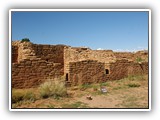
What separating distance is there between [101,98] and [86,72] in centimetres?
157

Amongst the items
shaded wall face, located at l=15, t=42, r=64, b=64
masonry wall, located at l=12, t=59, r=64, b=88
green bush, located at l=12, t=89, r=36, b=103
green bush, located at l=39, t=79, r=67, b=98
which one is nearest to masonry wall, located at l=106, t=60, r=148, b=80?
masonry wall, located at l=12, t=59, r=64, b=88

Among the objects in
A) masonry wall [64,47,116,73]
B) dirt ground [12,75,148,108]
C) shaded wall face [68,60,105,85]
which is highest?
masonry wall [64,47,116,73]

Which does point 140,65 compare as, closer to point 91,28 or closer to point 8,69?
point 91,28

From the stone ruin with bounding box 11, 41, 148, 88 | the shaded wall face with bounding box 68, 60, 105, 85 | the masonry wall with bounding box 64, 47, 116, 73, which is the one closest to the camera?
the stone ruin with bounding box 11, 41, 148, 88

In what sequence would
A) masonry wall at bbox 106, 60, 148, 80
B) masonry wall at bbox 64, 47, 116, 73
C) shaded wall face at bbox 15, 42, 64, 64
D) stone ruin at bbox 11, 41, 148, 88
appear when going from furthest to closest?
shaded wall face at bbox 15, 42, 64, 64, masonry wall at bbox 64, 47, 116, 73, masonry wall at bbox 106, 60, 148, 80, stone ruin at bbox 11, 41, 148, 88

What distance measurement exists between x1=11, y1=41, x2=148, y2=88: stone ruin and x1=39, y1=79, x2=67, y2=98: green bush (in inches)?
11.3

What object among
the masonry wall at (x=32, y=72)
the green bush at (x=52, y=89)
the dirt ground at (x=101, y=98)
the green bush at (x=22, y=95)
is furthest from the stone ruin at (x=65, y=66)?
the dirt ground at (x=101, y=98)

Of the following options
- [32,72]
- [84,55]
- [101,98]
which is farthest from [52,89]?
[84,55]

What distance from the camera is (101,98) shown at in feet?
22.0

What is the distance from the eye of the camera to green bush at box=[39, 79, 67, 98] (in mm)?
6527

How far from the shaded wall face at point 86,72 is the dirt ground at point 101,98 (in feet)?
0.80

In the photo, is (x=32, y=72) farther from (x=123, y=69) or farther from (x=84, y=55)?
(x=84, y=55)

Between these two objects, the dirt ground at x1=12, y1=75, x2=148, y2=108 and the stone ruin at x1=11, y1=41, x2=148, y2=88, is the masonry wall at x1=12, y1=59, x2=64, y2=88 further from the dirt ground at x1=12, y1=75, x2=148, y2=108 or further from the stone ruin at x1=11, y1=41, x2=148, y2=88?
the dirt ground at x1=12, y1=75, x2=148, y2=108
